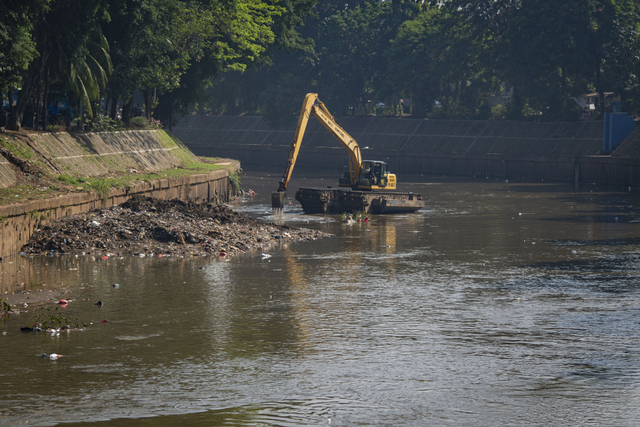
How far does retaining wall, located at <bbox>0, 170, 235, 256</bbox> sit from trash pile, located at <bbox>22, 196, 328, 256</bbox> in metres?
0.35

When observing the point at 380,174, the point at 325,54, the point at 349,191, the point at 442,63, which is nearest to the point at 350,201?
the point at 349,191

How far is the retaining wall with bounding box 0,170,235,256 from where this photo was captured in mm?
23047

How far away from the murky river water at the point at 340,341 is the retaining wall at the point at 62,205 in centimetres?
110

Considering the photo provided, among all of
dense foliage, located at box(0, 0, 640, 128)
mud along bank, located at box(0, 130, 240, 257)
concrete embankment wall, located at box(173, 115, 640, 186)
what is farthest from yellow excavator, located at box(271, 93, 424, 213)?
concrete embankment wall, located at box(173, 115, 640, 186)

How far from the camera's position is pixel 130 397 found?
1164 cm

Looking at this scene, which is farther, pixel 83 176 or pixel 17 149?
pixel 83 176

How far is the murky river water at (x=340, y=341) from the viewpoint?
11.3 meters

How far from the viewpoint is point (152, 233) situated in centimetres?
2623

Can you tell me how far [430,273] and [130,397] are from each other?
12.9m

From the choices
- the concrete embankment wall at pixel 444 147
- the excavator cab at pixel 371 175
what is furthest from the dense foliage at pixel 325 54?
the excavator cab at pixel 371 175

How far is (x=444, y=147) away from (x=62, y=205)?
53.1 m

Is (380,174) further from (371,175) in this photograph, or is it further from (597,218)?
(597,218)

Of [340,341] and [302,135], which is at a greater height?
[302,135]

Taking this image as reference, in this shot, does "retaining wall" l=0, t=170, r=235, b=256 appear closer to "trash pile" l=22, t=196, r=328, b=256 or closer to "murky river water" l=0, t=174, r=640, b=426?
"trash pile" l=22, t=196, r=328, b=256
